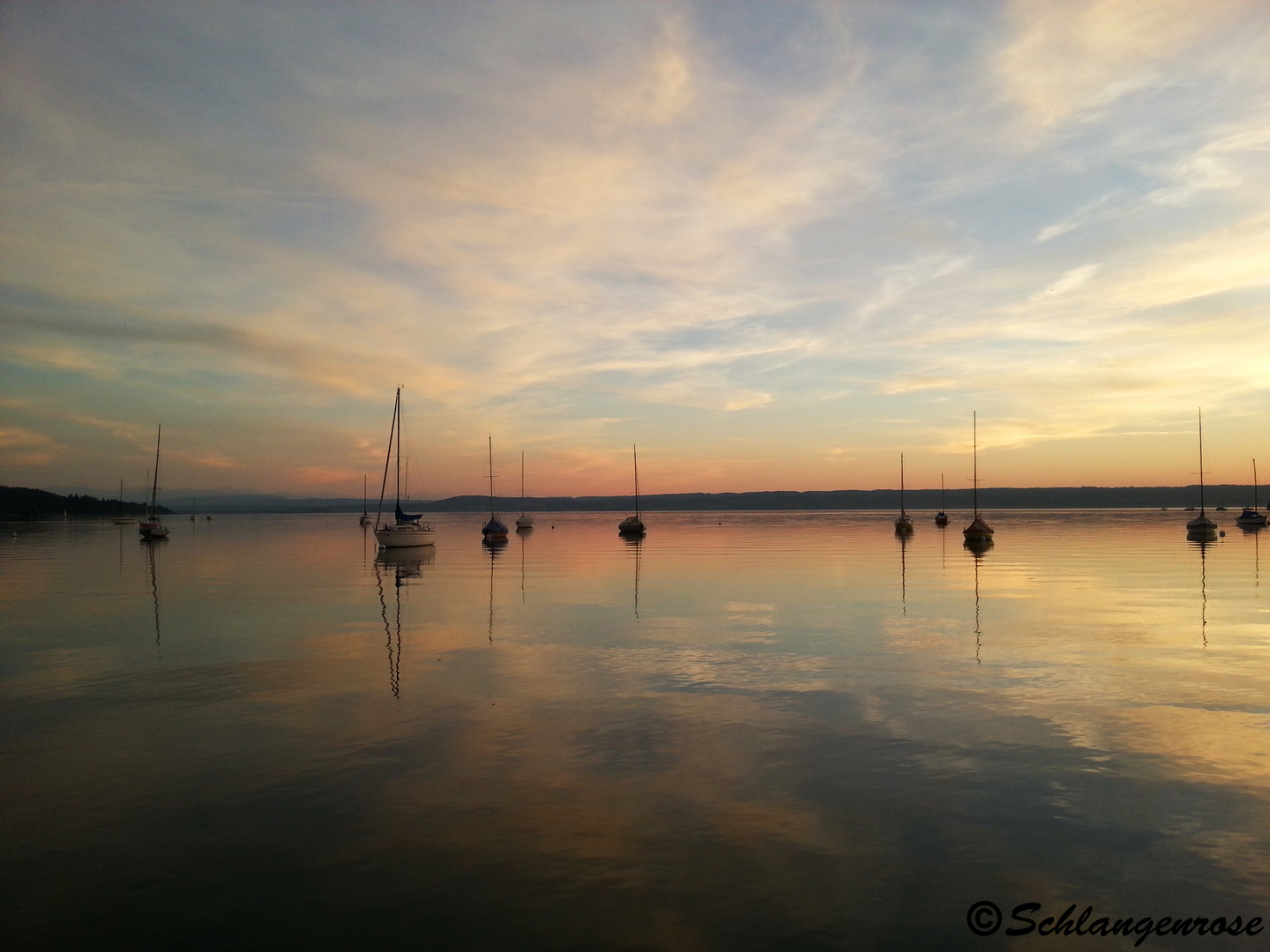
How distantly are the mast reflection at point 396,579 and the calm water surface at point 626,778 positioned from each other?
0.44 m

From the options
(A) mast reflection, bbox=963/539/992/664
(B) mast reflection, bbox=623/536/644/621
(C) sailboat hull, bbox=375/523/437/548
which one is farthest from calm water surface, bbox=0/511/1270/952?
(C) sailboat hull, bbox=375/523/437/548

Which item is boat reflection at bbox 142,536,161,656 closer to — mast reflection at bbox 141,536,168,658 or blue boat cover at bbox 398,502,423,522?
mast reflection at bbox 141,536,168,658

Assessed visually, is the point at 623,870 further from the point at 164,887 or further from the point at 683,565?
the point at 683,565

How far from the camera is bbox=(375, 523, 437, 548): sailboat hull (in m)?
70.5

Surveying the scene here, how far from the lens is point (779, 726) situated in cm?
1489

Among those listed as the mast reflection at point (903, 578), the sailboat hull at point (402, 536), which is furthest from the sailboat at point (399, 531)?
the mast reflection at point (903, 578)

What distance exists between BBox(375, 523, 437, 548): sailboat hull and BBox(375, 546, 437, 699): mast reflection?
62 cm

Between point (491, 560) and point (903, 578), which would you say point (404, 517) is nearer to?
point (491, 560)

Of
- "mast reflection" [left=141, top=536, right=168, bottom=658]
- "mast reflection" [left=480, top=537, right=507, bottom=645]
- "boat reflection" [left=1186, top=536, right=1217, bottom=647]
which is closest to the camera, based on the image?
"mast reflection" [left=141, top=536, right=168, bottom=658]

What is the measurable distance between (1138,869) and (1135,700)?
866 cm

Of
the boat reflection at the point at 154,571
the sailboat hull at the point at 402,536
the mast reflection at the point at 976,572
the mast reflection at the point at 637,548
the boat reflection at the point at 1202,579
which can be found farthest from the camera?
the sailboat hull at the point at 402,536

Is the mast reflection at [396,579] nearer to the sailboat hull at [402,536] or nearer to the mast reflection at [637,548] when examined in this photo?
the sailboat hull at [402,536]

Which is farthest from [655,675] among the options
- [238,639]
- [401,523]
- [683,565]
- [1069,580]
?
[401,523]

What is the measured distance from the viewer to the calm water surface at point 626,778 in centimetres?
832
